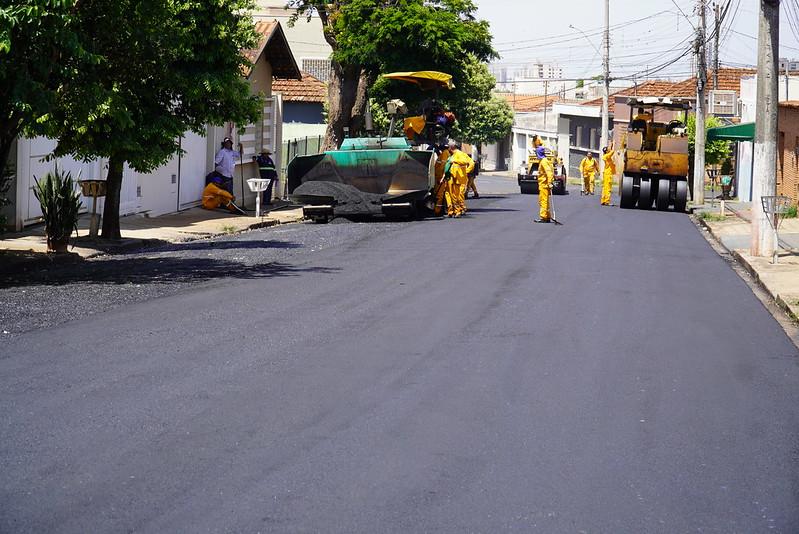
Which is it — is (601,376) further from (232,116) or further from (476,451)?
(232,116)

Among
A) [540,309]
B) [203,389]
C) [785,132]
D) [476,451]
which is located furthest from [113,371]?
[785,132]

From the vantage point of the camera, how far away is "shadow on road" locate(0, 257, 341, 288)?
13812mm

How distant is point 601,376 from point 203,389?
2.93m

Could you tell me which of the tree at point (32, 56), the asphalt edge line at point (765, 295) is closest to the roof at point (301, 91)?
the asphalt edge line at point (765, 295)

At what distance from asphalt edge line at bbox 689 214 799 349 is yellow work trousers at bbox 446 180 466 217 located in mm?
5582

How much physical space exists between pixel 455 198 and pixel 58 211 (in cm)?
1063

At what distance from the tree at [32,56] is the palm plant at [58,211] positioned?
2.57 m

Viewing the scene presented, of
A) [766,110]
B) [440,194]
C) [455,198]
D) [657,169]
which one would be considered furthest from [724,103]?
[766,110]

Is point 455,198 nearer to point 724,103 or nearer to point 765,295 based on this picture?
point 765,295

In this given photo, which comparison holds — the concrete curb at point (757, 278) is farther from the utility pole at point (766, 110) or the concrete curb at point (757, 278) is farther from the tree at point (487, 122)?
the tree at point (487, 122)

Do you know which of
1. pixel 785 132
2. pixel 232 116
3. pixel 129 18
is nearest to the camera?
pixel 129 18

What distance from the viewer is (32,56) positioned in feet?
43.4

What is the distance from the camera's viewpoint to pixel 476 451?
6.68m

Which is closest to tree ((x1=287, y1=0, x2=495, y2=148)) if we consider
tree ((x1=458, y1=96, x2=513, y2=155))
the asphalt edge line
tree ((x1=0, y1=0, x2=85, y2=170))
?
the asphalt edge line
